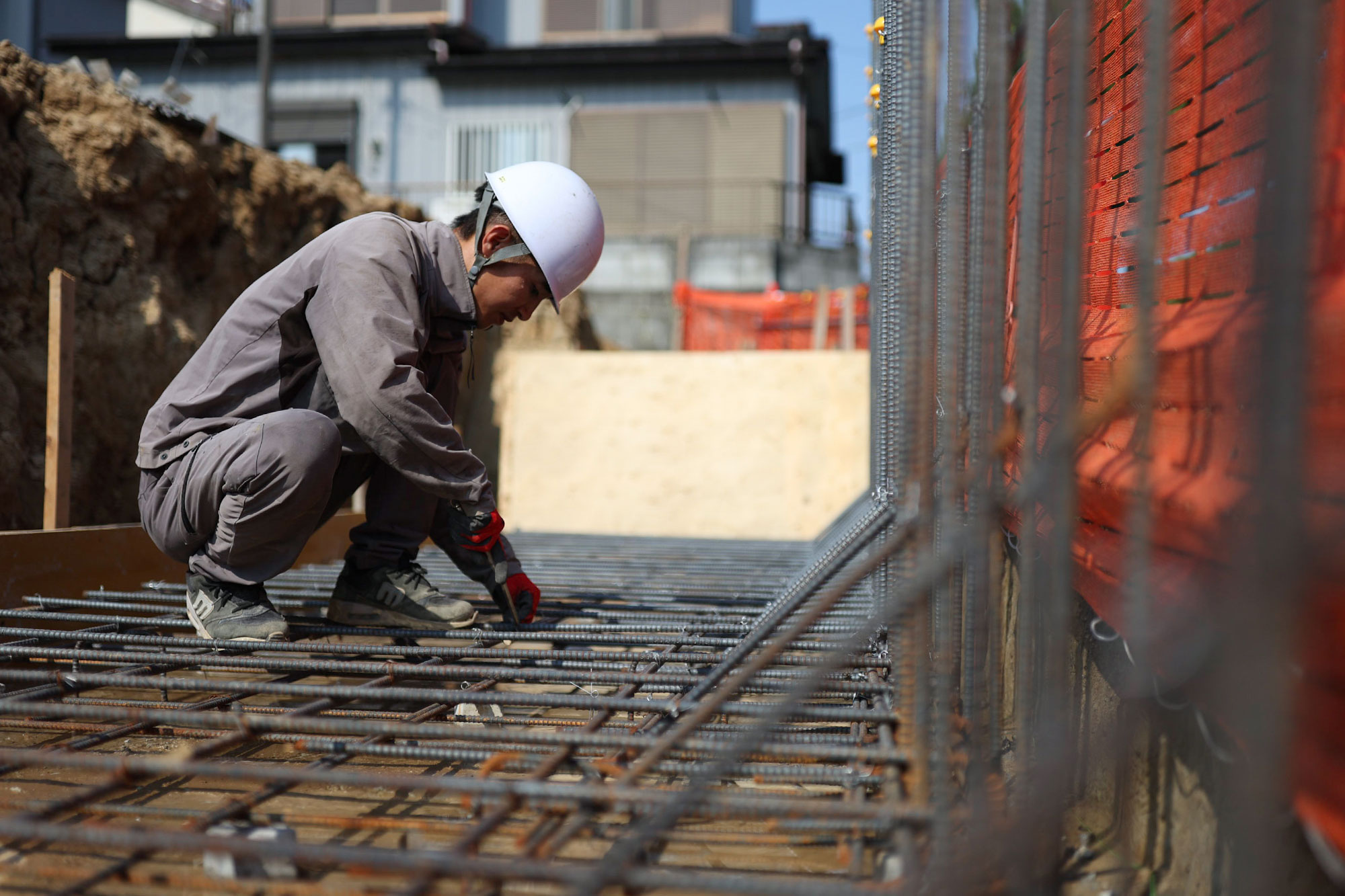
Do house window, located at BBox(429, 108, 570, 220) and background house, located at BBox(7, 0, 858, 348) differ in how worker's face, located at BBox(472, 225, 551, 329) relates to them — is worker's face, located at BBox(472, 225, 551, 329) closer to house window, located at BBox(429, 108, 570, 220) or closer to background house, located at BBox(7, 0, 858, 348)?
background house, located at BBox(7, 0, 858, 348)

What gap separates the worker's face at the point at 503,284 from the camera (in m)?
2.76

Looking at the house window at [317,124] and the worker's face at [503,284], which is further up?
the house window at [317,124]

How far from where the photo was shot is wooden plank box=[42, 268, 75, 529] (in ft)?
11.5

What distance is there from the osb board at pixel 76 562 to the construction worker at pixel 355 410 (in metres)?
0.75

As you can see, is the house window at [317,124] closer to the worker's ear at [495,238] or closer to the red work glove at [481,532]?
the worker's ear at [495,238]

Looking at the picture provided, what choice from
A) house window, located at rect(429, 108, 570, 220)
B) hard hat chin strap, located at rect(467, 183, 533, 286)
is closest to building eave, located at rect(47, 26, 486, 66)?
house window, located at rect(429, 108, 570, 220)

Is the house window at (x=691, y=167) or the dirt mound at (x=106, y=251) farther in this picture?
the house window at (x=691, y=167)

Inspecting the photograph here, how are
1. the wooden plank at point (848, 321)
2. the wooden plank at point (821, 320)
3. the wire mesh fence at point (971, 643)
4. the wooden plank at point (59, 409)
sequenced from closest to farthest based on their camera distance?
1. the wire mesh fence at point (971, 643)
2. the wooden plank at point (59, 409)
3. the wooden plank at point (848, 321)
4. the wooden plank at point (821, 320)

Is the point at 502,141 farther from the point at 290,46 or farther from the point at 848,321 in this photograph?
the point at 848,321

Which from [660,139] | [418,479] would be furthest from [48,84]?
[660,139]

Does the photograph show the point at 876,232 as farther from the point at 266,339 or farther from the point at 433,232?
the point at 266,339

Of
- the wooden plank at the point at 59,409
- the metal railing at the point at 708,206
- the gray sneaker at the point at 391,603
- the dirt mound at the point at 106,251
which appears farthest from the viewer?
the metal railing at the point at 708,206

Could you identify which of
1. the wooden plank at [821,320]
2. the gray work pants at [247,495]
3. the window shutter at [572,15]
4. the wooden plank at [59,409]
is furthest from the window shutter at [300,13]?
the gray work pants at [247,495]

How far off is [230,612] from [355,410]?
0.60m
